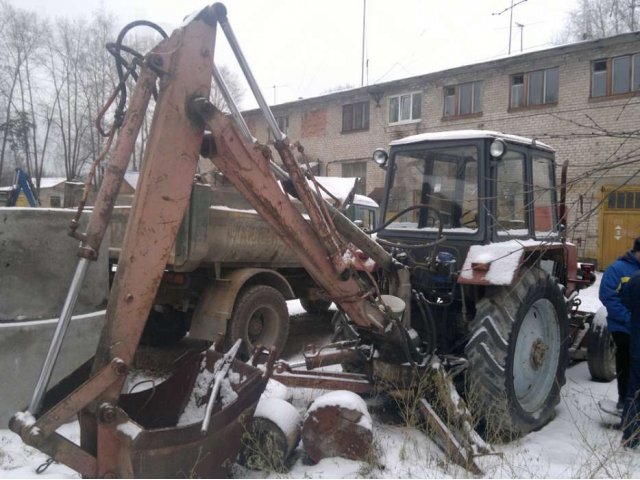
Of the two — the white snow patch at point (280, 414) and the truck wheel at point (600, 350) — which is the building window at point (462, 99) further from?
the white snow patch at point (280, 414)

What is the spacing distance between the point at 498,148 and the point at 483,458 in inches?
86.2

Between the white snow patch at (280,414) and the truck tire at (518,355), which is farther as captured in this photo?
the truck tire at (518,355)

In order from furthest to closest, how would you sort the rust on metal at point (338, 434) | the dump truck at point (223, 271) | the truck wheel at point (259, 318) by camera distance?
the truck wheel at point (259, 318) < the dump truck at point (223, 271) < the rust on metal at point (338, 434)

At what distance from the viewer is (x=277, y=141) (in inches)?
123

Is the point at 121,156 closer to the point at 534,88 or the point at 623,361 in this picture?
the point at 623,361

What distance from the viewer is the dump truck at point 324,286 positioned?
2.66 meters

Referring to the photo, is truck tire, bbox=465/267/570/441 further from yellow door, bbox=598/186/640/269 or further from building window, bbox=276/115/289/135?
building window, bbox=276/115/289/135

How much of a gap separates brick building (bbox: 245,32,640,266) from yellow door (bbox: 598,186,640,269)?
2 cm

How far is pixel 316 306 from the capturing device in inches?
349

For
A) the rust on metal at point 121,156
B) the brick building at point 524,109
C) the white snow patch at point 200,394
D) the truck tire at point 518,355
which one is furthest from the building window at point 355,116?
the rust on metal at point 121,156

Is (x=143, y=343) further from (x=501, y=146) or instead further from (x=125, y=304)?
(x=501, y=146)

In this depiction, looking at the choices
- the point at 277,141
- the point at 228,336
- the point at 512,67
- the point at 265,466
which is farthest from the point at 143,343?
the point at 512,67

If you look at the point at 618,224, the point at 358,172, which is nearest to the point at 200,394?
the point at 618,224

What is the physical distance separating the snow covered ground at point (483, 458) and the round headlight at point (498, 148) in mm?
2031
